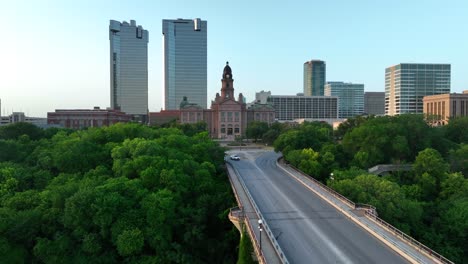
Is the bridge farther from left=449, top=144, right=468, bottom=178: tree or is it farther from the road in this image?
Answer: left=449, top=144, right=468, bottom=178: tree

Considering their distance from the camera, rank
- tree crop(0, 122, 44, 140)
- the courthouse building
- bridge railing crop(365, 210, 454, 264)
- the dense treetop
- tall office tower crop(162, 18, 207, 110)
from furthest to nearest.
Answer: tall office tower crop(162, 18, 207, 110) < the courthouse building < tree crop(0, 122, 44, 140) < the dense treetop < bridge railing crop(365, 210, 454, 264)

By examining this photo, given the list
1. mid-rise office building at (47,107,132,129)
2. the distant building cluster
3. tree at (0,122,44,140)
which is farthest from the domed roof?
tree at (0,122,44,140)

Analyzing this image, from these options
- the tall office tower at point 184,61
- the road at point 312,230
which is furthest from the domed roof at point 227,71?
the road at point 312,230

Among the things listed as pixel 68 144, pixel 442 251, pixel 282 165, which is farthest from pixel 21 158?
pixel 442 251

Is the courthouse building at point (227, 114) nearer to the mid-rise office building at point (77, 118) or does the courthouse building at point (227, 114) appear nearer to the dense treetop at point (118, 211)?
the mid-rise office building at point (77, 118)

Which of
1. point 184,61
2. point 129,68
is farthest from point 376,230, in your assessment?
point 129,68

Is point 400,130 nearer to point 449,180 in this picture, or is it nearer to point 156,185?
point 449,180
